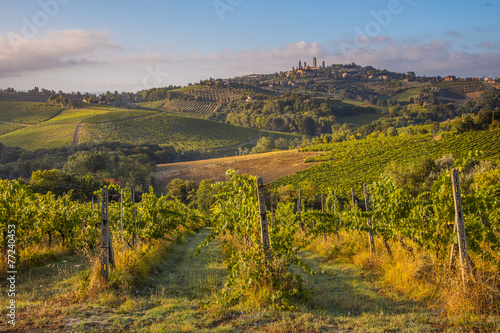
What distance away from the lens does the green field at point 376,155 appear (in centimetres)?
4550

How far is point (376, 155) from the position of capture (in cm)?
5694

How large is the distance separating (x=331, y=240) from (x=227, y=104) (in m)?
162

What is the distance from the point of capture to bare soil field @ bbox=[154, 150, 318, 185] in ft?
191

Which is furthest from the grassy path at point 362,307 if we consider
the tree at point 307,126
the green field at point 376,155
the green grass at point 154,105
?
the green grass at point 154,105

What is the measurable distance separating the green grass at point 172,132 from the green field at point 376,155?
142 ft

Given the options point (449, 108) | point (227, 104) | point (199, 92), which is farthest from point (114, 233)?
point (199, 92)

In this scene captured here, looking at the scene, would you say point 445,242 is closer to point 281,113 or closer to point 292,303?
point 292,303

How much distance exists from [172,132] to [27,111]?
44.1m

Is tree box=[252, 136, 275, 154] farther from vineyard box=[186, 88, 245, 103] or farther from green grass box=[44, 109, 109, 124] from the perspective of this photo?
vineyard box=[186, 88, 245, 103]

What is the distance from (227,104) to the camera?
6747 inches

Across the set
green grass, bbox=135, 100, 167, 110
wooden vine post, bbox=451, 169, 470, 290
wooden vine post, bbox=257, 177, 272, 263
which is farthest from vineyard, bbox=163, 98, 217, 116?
wooden vine post, bbox=451, 169, 470, 290

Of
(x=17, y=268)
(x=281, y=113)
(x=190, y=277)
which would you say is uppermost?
(x=281, y=113)

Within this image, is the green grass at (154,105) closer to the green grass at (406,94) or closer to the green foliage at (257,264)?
the green grass at (406,94)

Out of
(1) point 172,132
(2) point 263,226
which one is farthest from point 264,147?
(2) point 263,226
